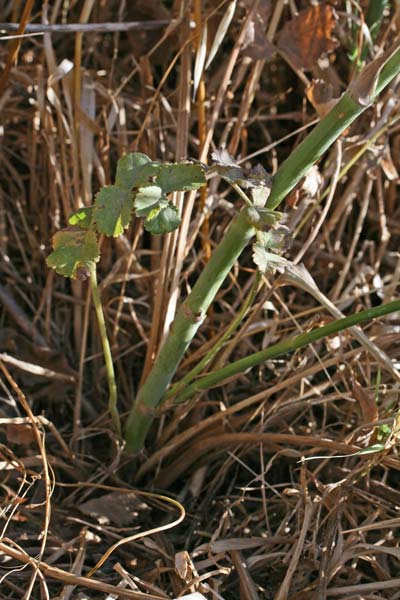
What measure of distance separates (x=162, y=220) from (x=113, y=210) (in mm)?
52

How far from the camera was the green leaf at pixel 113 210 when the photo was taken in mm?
762

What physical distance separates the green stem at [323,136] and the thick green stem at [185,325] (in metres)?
0.05

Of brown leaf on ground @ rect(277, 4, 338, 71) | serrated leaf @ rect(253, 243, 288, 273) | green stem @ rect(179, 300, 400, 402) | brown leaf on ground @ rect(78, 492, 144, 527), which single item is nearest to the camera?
serrated leaf @ rect(253, 243, 288, 273)

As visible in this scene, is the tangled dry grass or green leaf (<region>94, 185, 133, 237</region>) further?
the tangled dry grass

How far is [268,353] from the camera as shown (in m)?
0.90

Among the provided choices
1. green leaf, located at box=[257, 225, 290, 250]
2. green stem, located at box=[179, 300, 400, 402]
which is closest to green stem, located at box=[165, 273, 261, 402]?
green stem, located at box=[179, 300, 400, 402]

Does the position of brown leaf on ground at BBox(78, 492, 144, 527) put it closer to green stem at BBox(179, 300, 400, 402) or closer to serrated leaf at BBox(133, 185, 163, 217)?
green stem at BBox(179, 300, 400, 402)

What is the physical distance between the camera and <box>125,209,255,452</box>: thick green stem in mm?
854

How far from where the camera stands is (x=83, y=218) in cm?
81

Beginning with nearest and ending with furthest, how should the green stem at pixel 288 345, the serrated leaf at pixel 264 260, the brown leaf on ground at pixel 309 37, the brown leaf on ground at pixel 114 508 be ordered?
the serrated leaf at pixel 264 260, the green stem at pixel 288 345, the brown leaf on ground at pixel 114 508, the brown leaf on ground at pixel 309 37

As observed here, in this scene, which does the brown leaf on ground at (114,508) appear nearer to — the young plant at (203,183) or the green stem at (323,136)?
the young plant at (203,183)

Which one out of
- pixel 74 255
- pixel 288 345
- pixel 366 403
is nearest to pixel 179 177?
pixel 74 255

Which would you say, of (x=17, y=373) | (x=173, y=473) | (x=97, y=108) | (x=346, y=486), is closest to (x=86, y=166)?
(x=97, y=108)

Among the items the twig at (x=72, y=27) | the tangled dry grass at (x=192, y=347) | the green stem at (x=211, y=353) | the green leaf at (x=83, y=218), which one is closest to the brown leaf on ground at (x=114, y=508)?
the tangled dry grass at (x=192, y=347)
